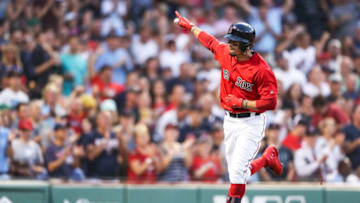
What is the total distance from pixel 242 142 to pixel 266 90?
25.0 inches

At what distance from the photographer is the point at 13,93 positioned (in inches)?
432

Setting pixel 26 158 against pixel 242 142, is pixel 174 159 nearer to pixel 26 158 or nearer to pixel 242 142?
pixel 26 158

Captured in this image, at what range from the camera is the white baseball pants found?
24.0 feet

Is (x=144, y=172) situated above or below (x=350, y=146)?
below

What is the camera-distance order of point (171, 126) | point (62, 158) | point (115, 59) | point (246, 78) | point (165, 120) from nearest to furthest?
point (246, 78) < point (62, 158) < point (171, 126) < point (165, 120) < point (115, 59)

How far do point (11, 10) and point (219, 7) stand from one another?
4.11 m

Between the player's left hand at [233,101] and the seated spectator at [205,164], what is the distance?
9.07 feet

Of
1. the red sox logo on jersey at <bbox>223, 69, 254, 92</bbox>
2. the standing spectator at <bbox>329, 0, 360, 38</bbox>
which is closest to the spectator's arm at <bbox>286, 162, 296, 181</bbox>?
the red sox logo on jersey at <bbox>223, 69, 254, 92</bbox>

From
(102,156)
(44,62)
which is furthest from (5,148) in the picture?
(44,62)

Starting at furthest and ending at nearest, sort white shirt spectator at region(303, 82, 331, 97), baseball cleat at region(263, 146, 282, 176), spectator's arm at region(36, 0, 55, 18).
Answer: spectator's arm at region(36, 0, 55, 18) → white shirt spectator at region(303, 82, 331, 97) → baseball cleat at region(263, 146, 282, 176)

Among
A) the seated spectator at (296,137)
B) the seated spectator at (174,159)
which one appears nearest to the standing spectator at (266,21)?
the seated spectator at (296,137)

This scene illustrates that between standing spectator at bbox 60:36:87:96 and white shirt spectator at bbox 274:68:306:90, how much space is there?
3.34 m

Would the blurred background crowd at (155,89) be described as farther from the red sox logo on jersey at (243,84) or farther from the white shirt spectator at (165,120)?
the red sox logo on jersey at (243,84)

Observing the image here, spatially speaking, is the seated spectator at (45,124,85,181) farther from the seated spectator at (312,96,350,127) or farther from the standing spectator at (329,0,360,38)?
the standing spectator at (329,0,360,38)
